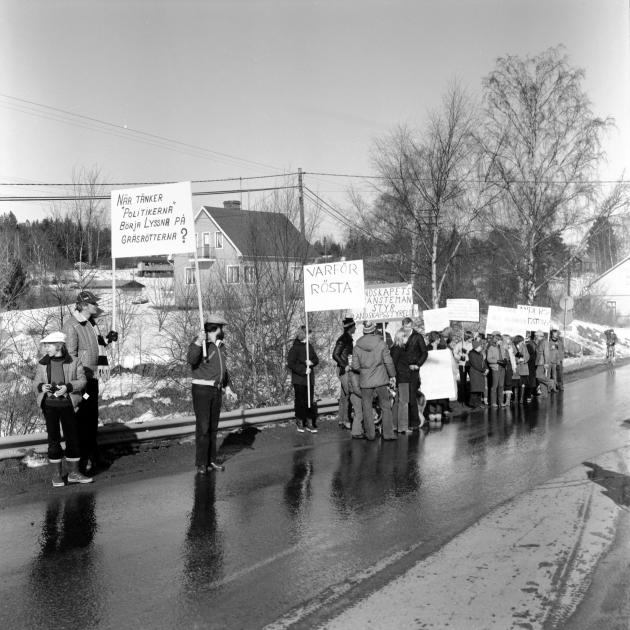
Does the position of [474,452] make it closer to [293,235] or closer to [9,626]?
[9,626]

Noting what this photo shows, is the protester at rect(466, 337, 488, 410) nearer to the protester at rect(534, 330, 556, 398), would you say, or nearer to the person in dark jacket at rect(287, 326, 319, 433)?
the protester at rect(534, 330, 556, 398)

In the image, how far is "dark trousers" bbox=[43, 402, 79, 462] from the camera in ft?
26.1

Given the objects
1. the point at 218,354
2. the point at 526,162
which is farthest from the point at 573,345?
the point at 218,354

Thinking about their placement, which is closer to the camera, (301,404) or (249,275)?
(301,404)

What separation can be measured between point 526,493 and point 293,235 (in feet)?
49.9

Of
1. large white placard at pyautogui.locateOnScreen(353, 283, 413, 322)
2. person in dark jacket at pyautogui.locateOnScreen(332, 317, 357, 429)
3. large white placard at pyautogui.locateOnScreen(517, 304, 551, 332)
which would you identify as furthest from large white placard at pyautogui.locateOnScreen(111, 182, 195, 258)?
large white placard at pyautogui.locateOnScreen(517, 304, 551, 332)

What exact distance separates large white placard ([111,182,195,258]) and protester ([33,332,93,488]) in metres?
2.42

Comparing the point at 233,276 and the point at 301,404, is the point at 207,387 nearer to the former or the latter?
the point at 301,404

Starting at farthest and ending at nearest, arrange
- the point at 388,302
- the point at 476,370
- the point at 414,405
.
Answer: the point at 476,370, the point at 388,302, the point at 414,405

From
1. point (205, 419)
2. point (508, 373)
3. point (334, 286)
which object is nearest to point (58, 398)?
point (205, 419)

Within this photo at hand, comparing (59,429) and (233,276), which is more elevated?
(233,276)

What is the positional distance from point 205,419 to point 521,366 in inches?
478

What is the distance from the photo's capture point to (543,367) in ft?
67.1

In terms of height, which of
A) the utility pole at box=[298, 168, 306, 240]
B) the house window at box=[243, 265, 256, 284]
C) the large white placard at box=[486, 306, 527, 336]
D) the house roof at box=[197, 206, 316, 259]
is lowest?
the large white placard at box=[486, 306, 527, 336]
